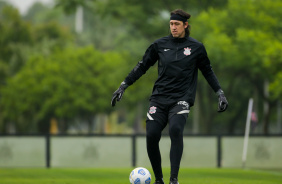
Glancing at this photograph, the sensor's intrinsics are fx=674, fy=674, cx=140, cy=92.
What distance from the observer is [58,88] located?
182 feet

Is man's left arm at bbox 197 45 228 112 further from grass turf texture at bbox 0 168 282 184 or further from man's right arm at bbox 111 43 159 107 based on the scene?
grass turf texture at bbox 0 168 282 184

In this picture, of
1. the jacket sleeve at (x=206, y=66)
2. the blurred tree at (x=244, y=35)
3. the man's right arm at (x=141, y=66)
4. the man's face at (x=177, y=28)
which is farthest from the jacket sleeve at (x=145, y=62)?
the blurred tree at (x=244, y=35)

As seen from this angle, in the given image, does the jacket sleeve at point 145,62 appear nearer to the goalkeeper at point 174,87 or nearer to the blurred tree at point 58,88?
the goalkeeper at point 174,87

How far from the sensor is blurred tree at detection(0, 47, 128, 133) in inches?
2167

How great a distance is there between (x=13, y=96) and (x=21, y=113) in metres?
1.54

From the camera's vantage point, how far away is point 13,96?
55406 millimetres

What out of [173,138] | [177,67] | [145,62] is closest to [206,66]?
[177,67]

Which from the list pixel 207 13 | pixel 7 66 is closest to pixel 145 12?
pixel 207 13

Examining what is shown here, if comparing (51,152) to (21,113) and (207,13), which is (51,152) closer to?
(207,13)

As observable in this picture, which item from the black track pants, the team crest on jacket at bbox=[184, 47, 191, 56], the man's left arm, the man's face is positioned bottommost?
the black track pants

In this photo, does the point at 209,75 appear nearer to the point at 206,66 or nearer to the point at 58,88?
the point at 206,66

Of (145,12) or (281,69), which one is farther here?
(145,12)

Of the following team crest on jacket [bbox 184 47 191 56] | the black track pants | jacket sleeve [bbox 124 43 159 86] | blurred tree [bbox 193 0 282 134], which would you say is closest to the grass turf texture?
the black track pants

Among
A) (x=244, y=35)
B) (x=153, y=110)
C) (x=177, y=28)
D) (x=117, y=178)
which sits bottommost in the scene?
(x=117, y=178)
